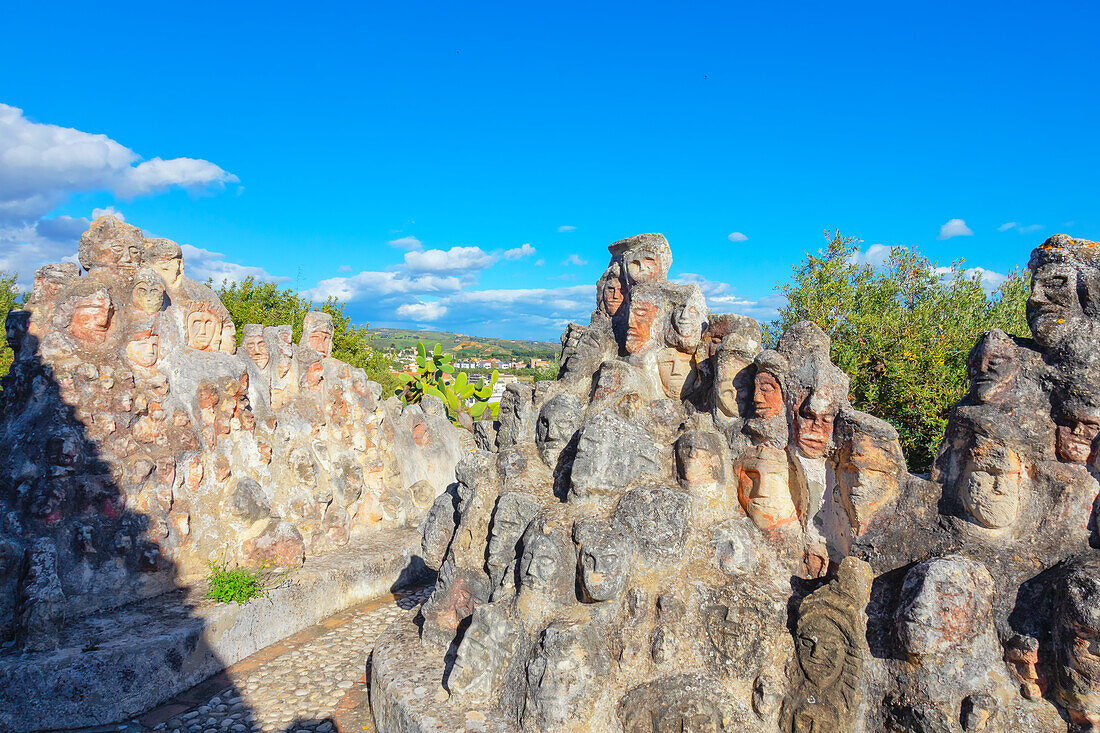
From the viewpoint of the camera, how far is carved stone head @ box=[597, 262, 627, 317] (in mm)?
9461

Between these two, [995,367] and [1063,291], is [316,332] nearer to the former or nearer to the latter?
[995,367]

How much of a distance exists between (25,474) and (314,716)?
485 cm

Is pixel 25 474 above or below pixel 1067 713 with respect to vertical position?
above

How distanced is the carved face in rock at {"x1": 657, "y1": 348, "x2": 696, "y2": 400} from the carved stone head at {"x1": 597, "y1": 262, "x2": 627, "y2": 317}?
4.21 feet

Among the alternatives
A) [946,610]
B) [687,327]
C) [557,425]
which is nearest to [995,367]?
[946,610]

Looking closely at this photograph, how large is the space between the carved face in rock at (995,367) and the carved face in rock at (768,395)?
179 cm

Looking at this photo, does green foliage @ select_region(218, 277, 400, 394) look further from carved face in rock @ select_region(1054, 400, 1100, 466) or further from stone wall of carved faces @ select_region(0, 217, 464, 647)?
carved face in rock @ select_region(1054, 400, 1100, 466)

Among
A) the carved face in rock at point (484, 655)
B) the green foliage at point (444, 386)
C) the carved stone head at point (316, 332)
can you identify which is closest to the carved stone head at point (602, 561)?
the carved face in rock at point (484, 655)

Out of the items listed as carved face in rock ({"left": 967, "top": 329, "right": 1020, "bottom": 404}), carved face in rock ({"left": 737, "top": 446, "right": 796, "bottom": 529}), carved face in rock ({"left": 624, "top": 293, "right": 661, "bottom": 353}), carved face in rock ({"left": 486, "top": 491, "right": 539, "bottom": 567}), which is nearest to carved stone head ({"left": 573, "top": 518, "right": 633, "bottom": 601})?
carved face in rock ({"left": 486, "top": 491, "right": 539, "bottom": 567})

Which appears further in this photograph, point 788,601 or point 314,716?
point 314,716

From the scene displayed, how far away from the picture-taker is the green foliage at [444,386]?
68.2ft

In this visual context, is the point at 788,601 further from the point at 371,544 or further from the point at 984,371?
the point at 371,544

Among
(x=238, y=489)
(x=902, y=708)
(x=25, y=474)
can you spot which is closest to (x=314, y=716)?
(x=238, y=489)

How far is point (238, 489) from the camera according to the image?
1027 cm
